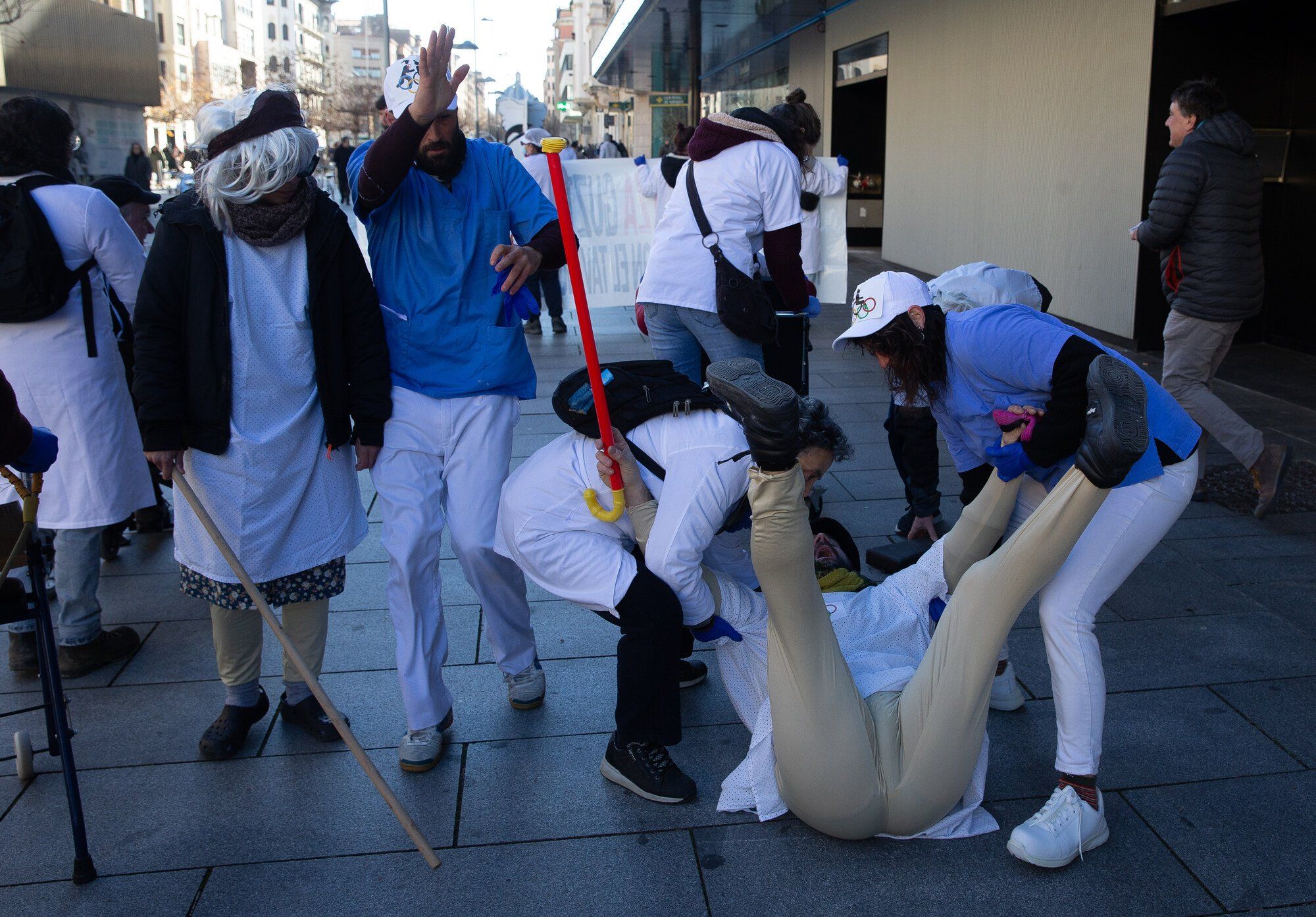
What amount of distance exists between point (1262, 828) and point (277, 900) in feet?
7.85

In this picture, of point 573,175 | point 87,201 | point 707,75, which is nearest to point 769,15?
point 573,175

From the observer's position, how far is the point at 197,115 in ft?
9.53

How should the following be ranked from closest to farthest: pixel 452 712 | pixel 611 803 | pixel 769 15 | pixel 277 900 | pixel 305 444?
1. pixel 277 900
2. pixel 611 803
3. pixel 305 444
4. pixel 452 712
5. pixel 769 15

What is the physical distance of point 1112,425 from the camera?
2344 millimetres

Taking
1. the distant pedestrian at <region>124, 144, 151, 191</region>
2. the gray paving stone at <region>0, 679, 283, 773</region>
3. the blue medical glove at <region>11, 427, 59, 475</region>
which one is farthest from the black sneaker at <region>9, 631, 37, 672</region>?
the distant pedestrian at <region>124, 144, 151, 191</region>

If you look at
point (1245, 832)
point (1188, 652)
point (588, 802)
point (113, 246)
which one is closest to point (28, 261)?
point (113, 246)

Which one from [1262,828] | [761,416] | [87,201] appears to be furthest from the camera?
[87,201]

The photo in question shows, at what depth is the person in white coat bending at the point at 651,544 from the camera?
2.74 m

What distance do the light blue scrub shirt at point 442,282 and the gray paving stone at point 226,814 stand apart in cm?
111

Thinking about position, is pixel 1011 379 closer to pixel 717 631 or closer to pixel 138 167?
pixel 717 631

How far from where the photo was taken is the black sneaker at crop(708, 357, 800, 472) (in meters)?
2.24

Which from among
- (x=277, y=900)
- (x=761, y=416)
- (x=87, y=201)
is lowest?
(x=277, y=900)

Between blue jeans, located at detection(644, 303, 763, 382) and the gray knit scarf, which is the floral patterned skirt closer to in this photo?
the gray knit scarf

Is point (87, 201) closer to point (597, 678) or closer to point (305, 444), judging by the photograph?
point (305, 444)
